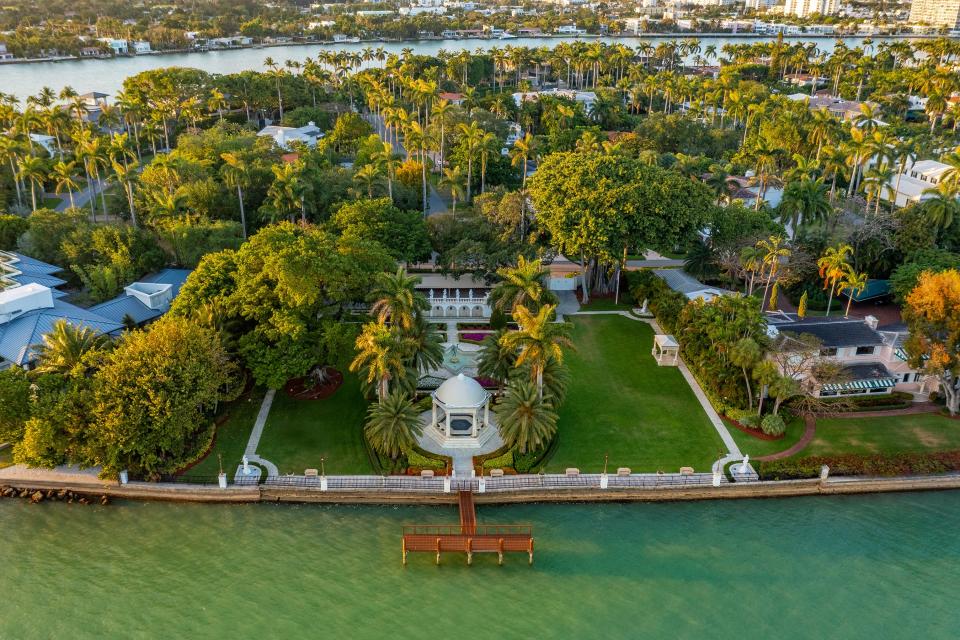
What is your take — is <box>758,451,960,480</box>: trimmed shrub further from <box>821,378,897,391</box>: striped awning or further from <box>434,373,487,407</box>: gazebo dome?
<box>434,373,487,407</box>: gazebo dome

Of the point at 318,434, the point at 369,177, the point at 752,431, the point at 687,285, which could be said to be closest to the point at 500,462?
the point at 318,434

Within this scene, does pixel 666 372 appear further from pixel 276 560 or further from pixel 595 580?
pixel 276 560

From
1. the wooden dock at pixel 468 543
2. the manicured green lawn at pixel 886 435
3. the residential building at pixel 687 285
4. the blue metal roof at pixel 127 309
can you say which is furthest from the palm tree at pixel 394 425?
the residential building at pixel 687 285

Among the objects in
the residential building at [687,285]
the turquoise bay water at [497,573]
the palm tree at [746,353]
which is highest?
the palm tree at [746,353]

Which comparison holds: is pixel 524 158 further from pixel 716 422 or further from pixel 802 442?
pixel 802 442

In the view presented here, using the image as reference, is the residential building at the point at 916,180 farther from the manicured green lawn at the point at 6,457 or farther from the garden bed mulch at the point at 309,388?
the manicured green lawn at the point at 6,457

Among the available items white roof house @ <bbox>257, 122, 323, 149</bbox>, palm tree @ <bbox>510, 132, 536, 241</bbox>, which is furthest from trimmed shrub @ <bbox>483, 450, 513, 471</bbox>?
white roof house @ <bbox>257, 122, 323, 149</bbox>

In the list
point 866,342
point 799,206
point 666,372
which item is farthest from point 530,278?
point 799,206
